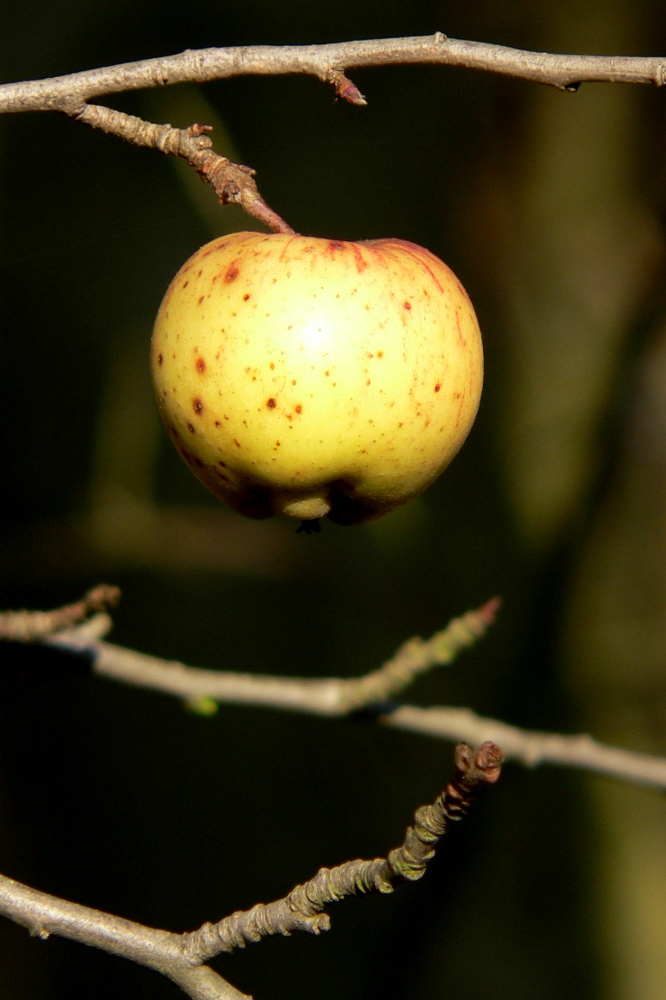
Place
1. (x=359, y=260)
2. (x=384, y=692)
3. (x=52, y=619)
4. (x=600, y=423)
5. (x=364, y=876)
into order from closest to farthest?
(x=364, y=876) → (x=359, y=260) → (x=52, y=619) → (x=384, y=692) → (x=600, y=423)

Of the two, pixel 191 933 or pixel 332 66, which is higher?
pixel 332 66

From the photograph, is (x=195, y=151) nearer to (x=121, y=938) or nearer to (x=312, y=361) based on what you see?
(x=312, y=361)

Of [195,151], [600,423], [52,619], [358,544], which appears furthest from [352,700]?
[600,423]

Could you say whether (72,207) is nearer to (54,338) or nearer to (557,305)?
(54,338)

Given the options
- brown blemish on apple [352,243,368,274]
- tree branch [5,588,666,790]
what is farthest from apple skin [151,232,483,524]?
tree branch [5,588,666,790]

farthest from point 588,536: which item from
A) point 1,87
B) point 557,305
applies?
point 1,87

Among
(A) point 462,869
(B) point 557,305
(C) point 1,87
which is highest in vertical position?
(B) point 557,305

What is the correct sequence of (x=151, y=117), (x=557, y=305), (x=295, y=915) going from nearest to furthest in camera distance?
(x=295, y=915) < (x=151, y=117) < (x=557, y=305)
